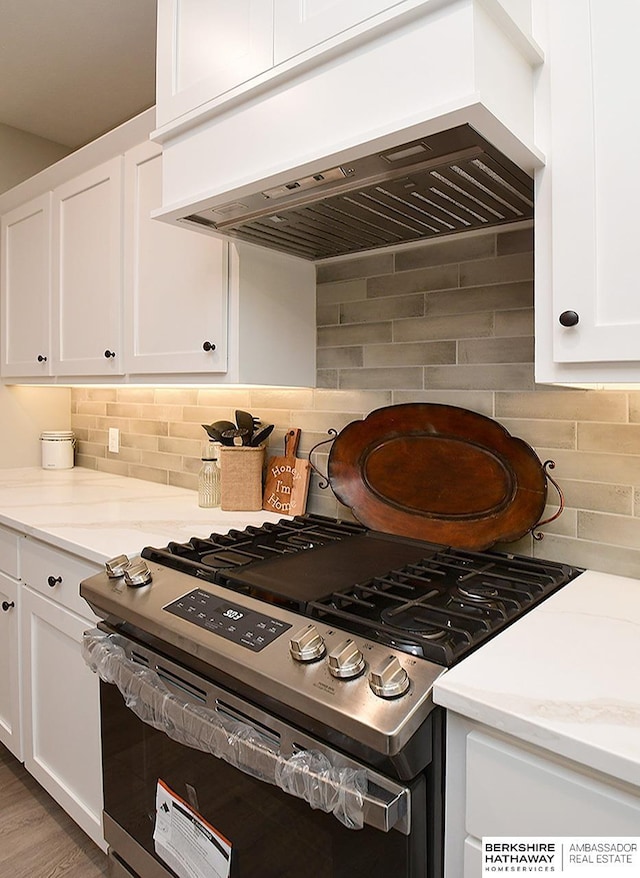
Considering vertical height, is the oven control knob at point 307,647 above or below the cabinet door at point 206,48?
below

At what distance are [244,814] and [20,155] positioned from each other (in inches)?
123

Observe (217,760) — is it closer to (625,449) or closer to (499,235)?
(625,449)

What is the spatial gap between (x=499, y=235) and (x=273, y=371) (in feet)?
2.44

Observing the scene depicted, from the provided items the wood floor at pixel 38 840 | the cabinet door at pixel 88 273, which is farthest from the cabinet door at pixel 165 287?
the wood floor at pixel 38 840

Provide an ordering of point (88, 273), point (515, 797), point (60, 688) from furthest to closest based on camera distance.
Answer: point (88, 273) < point (60, 688) < point (515, 797)

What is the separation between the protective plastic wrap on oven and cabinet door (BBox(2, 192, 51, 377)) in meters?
1.65

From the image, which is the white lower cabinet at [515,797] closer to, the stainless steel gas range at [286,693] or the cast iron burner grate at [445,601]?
the stainless steel gas range at [286,693]

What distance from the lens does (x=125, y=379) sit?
221 centimetres

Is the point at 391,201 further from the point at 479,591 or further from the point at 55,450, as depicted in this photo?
the point at 55,450

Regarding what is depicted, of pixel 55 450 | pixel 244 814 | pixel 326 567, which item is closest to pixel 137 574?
pixel 326 567

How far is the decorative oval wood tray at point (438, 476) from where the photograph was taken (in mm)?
1486

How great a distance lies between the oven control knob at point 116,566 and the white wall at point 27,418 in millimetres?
1878

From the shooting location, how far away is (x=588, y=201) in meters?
1.07

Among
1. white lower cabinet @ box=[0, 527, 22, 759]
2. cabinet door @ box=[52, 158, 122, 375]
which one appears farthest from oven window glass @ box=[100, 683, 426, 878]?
cabinet door @ box=[52, 158, 122, 375]
